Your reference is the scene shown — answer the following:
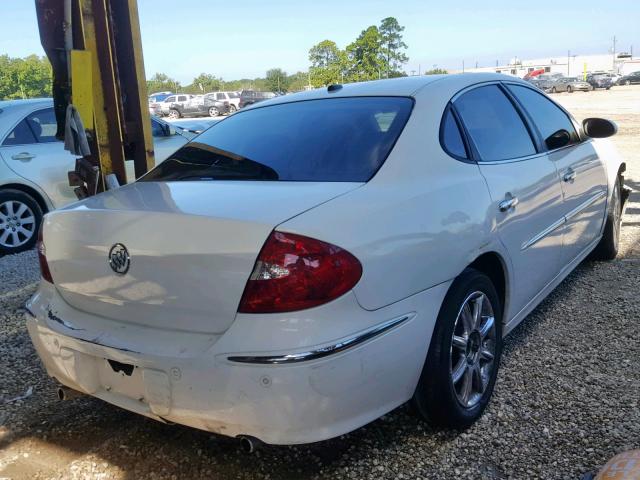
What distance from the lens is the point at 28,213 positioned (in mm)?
6566

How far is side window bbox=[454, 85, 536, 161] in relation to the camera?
3.00 m

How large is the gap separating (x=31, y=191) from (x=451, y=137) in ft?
17.7

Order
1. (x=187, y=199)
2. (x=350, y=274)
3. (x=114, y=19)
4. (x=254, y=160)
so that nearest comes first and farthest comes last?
1. (x=350, y=274)
2. (x=187, y=199)
3. (x=254, y=160)
4. (x=114, y=19)

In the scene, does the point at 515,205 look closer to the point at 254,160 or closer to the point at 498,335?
the point at 498,335

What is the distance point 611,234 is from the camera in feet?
16.0

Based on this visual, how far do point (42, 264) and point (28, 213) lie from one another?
14.6ft

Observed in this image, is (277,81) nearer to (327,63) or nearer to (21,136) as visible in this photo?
(327,63)

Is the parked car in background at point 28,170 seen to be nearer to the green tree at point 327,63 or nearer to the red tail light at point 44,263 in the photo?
the red tail light at point 44,263

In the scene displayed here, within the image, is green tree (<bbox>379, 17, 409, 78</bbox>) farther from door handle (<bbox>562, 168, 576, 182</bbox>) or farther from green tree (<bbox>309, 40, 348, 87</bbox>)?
door handle (<bbox>562, 168, 576, 182</bbox>)

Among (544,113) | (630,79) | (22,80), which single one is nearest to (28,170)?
(544,113)

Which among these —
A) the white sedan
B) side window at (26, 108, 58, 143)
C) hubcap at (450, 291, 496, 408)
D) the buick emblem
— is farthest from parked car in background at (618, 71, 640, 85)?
the buick emblem

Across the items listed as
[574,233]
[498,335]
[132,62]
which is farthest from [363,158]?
[132,62]

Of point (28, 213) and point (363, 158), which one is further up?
point (363, 158)

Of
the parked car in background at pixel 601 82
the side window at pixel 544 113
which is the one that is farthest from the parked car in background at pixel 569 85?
the side window at pixel 544 113
